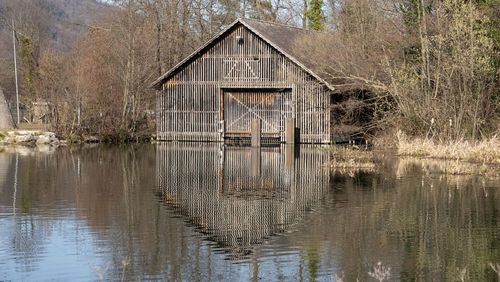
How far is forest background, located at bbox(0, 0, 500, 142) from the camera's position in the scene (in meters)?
29.7

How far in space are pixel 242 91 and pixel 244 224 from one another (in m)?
27.5

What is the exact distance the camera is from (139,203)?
16.0 meters

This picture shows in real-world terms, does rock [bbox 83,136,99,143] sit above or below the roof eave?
below

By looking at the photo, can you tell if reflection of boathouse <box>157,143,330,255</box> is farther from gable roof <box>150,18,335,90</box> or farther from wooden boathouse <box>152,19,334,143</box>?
gable roof <box>150,18,335,90</box>

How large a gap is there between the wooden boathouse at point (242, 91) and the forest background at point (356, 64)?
1456 millimetres

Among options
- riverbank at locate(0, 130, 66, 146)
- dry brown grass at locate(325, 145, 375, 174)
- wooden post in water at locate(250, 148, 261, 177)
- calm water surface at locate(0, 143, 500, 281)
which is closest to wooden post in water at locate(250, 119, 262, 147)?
wooden post in water at locate(250, 148, 261, 177)

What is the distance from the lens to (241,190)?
1847 cm

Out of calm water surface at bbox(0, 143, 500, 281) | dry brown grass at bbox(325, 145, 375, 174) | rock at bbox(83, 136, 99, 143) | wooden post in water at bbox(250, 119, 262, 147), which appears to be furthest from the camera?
rock at bbox(83, 136, 99, 143)

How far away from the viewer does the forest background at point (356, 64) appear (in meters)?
29.7

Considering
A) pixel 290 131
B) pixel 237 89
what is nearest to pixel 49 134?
pixel 237 89

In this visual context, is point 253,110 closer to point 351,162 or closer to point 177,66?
point 177,66

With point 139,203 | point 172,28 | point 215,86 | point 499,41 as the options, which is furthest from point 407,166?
point 172,28

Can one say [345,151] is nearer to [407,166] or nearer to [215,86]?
[407,166]

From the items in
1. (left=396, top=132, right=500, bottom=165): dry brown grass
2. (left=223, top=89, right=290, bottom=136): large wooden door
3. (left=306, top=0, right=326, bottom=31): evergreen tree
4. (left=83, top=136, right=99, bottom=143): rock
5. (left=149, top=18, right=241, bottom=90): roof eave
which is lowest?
(left=396, top=132, right=500, bottom=165): dry brown grass
